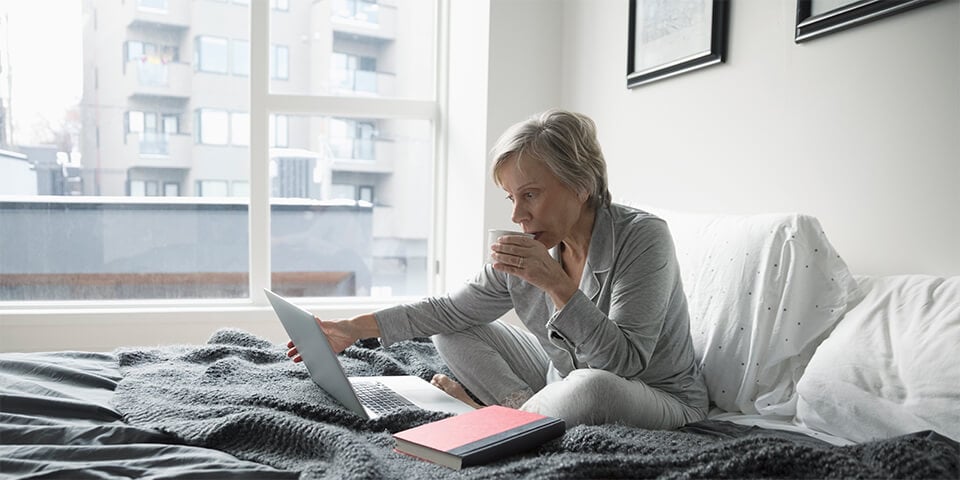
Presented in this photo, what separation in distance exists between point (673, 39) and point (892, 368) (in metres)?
1.38

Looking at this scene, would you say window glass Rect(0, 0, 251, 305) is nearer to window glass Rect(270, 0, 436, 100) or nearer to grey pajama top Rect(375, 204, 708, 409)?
window glass Rect(270, 0, 436, 100)

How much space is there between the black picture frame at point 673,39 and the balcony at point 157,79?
189 cm

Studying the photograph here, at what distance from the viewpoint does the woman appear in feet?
4.47

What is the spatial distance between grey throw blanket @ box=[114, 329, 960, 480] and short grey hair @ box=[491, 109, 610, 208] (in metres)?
0.52

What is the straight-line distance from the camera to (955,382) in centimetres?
111

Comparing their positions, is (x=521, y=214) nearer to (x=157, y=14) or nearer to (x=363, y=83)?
(x=363, y=83)

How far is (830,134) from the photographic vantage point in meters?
1.72

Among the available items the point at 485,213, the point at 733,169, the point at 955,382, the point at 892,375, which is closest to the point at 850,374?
the point at 892,375

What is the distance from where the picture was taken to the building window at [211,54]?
3236mm

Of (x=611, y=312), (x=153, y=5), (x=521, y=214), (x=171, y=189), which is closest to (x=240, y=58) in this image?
(x=153, y=5)

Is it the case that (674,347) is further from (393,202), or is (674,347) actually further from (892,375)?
(393,202)

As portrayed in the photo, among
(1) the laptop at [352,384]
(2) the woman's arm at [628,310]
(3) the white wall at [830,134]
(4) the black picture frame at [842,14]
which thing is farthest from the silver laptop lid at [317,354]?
(4) the black picture frame at [842,14]

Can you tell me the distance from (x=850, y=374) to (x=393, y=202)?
2531 millimetres

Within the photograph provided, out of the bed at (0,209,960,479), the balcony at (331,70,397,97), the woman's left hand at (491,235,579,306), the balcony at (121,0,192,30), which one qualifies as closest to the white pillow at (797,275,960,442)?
the bed at (0,209,960,479)
